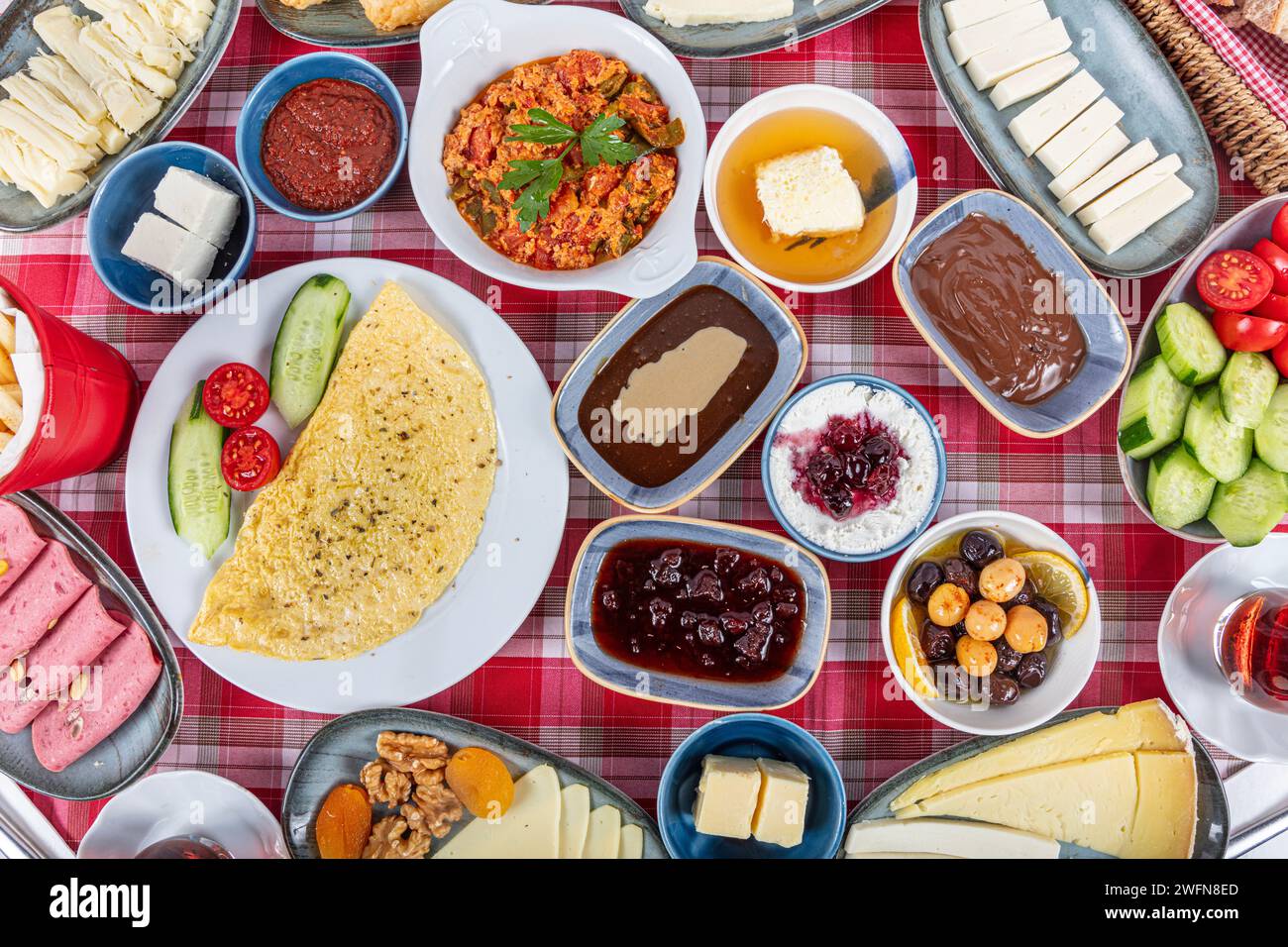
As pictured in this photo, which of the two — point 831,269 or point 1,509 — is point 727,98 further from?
point 1,509

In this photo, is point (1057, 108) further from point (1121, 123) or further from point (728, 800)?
point (728, 800)

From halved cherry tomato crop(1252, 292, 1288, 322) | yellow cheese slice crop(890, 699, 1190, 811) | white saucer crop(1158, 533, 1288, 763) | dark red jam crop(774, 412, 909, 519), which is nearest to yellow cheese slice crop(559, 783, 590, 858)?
yellow cheese slice crop(890, 699, 1190, 811)

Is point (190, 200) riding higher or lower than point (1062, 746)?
higher

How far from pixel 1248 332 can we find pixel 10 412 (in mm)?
3768

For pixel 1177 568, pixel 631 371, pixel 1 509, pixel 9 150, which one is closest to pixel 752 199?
pixel 631 371

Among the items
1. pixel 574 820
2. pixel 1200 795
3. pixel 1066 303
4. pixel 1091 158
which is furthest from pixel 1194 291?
pixel 574 820

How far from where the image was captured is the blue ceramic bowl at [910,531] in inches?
112

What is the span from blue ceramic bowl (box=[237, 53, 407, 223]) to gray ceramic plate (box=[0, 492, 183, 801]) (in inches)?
53.4

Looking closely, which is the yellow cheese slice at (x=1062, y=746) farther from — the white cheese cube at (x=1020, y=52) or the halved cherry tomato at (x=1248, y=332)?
the white cheese cube at (x=1020, y=52)

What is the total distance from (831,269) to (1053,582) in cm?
127

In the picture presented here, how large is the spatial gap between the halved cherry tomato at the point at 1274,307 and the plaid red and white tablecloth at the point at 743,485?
0.34 m

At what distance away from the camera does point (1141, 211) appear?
2.93 metres

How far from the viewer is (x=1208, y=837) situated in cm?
293

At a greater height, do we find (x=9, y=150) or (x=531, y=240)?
(x=9, y=150)
